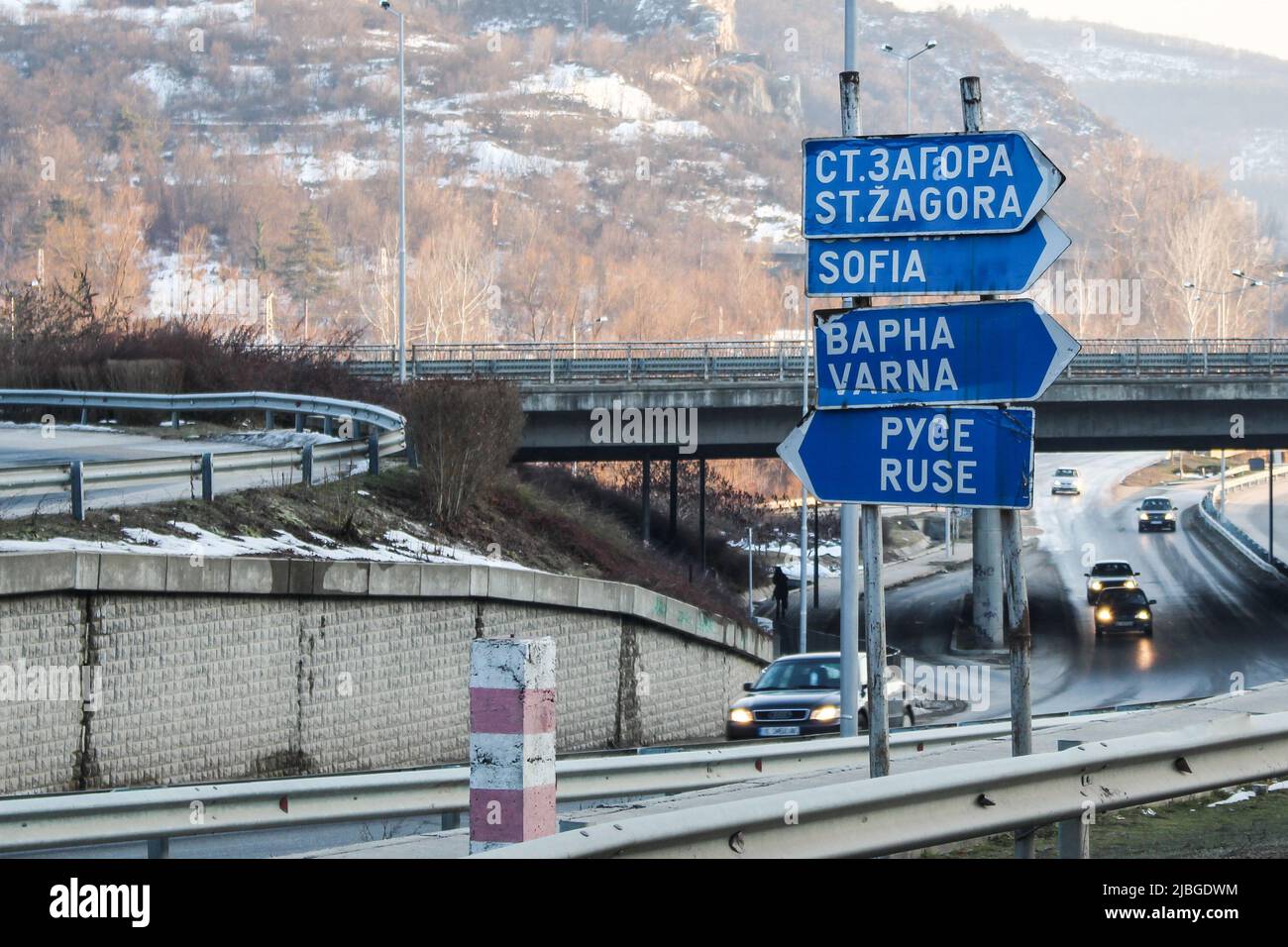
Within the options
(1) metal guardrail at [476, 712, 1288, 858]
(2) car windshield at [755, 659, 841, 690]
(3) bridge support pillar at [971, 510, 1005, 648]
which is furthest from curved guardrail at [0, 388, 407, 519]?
(3) bridge support pillar at [971, 510, 1005, 648]

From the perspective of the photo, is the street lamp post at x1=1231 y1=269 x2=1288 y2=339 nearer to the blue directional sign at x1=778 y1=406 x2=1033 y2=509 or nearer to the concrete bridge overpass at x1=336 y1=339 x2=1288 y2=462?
the concrete bridge overpass at x1=336 y1=339 x2=1288 y2=462

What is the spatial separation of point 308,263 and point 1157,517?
97.9 metres

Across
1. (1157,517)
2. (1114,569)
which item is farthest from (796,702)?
(1157,517)

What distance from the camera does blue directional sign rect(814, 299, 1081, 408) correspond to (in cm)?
900

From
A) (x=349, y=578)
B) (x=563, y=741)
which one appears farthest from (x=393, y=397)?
(x=349, y=578)

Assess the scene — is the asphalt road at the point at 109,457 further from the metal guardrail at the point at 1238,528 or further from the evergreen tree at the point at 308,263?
the evergreen tree at the point at 308,263

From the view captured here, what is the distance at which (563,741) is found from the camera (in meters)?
22.2

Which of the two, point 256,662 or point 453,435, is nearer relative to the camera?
point 256,662

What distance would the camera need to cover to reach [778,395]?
145 ft

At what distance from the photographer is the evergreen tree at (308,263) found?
16050cm

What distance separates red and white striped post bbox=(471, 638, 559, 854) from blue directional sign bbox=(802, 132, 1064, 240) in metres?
3.09

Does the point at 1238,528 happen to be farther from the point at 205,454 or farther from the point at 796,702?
the point at 205,454

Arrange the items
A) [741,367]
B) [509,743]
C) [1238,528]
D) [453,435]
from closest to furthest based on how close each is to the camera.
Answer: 1. [509,743]
2. [453,435]
3. [741,367]
4. [1238,528]

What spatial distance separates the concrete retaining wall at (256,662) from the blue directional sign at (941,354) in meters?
8.09
